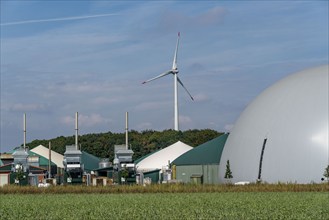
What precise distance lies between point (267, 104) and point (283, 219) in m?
41.8

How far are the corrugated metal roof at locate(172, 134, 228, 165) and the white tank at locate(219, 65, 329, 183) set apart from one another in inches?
397

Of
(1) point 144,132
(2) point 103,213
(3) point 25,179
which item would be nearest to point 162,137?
(1) point 144,132

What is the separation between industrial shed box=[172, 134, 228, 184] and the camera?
79250mm

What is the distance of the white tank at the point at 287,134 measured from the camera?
200 ft

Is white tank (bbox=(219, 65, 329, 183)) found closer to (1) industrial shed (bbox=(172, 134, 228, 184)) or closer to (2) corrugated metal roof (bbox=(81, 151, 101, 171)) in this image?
(1) industrial shed (bbox=(172, 134, 228, 184))

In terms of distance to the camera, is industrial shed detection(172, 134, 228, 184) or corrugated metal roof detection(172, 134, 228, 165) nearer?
industrial shed detection(172, 134, 228, 184)

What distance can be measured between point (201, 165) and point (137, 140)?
78.8m

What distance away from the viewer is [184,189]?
182ft

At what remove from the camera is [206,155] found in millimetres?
82688

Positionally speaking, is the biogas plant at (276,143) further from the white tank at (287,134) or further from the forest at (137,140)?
the forest at (137,140)

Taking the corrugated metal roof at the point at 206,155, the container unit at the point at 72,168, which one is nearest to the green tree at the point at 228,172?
the corrugated metal roof at the point at 206,155

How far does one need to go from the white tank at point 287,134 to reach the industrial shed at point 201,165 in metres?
8.20

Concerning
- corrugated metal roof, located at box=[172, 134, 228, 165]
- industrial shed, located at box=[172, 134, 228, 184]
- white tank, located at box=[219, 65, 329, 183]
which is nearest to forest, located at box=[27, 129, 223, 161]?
corrugated metal roof, located at box=[172, 134, 228, 165]

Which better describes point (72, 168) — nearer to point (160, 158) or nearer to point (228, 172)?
point (228, 172)
